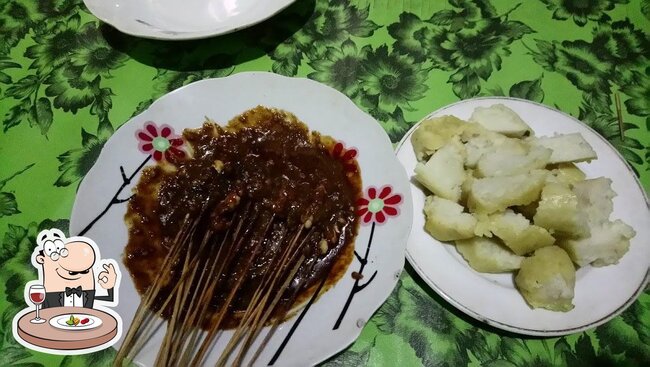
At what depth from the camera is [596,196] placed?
5.58 ft

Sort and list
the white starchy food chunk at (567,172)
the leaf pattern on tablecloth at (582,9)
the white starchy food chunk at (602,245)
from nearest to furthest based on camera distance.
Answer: the white starchy food chunk at (602,245) → the white starchy food chunk at (567,172) → the leaf pattern on tablecloth at (582,9)

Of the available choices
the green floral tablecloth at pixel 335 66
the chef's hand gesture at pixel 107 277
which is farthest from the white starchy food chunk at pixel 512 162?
the chef's hand gesture at pixel 107 277

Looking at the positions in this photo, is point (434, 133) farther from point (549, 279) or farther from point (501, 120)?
point (549, 279)

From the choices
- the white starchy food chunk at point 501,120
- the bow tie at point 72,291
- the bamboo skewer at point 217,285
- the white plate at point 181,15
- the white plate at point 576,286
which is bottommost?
the white plate at point 576,286

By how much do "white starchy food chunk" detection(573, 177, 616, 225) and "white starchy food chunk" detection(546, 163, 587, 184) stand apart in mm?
47

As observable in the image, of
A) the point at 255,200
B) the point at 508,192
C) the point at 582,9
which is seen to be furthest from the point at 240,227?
the point at 582,9

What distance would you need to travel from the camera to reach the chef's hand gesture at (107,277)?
1.62 meters

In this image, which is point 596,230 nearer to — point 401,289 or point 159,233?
point 401,289

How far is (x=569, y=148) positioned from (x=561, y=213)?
34 cm

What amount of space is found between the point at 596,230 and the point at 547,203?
0.83 ft

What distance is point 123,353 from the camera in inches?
58.9

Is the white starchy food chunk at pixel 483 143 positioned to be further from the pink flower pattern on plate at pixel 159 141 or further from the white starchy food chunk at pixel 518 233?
the pink flower pattern on plate at pixel 159 141

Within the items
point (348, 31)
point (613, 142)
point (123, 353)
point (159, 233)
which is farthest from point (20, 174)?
point (613, 142)

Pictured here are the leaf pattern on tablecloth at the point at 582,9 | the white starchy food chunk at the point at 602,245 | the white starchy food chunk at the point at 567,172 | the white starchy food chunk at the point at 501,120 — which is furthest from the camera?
the leaf pattern on tablecloth at the point at 582,9
